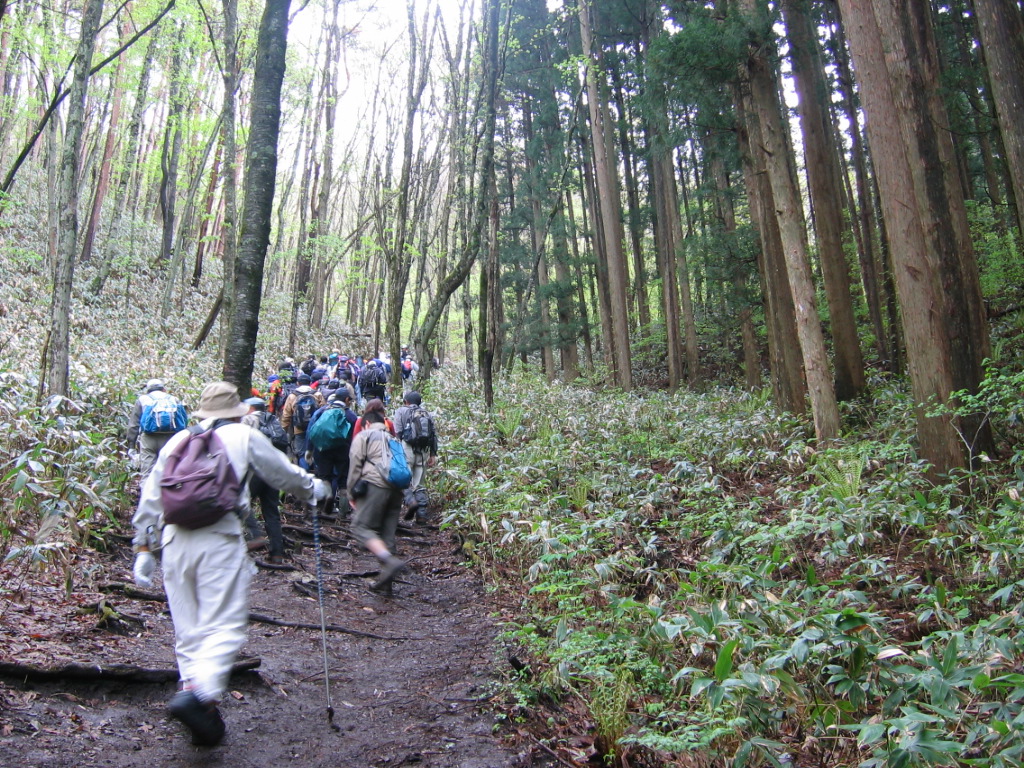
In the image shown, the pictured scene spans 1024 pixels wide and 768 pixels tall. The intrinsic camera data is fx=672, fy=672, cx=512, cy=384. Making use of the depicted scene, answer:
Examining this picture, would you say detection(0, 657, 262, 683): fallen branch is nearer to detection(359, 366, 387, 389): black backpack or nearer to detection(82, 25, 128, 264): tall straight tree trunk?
detection(359, 366, 387, 389): black backpack

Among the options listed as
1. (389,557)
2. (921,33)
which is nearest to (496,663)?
(389,557)

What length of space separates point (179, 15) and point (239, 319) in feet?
49.8

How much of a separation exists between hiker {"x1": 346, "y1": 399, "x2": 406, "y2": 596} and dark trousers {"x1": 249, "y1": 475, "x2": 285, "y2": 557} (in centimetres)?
105

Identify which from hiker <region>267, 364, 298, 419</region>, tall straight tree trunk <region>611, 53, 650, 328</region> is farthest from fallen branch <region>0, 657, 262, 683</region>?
tall straight tree trunk <region>611, 53, 650, 328</region>

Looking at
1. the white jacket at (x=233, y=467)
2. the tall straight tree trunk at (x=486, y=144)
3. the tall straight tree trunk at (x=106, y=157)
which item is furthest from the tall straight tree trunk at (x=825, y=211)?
the tall straight tree trunk at (x=106, y=157)

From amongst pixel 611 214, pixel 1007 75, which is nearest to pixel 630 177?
pixel 611 214

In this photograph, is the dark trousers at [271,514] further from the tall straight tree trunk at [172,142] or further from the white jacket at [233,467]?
the tall straight tree trunk at [172,142]

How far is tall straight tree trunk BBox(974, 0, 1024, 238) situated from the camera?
26.3 feet

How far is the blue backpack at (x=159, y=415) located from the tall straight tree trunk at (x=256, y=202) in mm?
670

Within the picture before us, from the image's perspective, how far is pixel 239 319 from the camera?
7816mm

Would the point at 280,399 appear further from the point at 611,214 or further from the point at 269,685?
the point at 611,214

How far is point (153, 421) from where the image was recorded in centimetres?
750

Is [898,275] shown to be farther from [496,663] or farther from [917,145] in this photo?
[496,663]

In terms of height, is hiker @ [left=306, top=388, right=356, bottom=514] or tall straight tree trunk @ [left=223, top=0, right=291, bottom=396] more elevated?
tall straight tree trunk @ [left=223, top=0, right=291, bottom=396]
